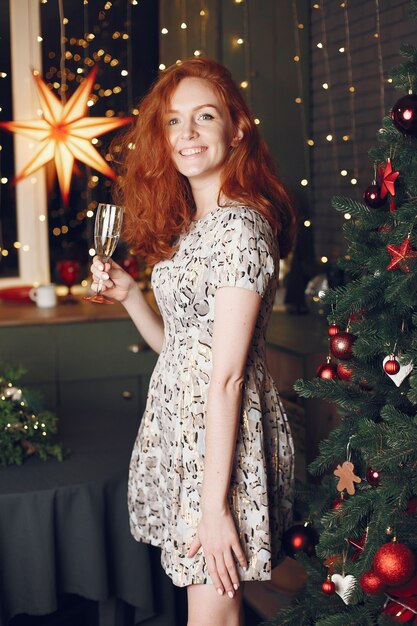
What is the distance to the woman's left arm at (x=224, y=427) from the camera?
5.20 feet

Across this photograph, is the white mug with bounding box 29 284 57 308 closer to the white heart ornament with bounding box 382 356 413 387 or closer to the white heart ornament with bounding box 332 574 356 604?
the white heart ornament with bounding box 332 574 356 604

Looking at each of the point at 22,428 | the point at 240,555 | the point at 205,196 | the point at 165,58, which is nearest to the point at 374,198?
the point at 205,196

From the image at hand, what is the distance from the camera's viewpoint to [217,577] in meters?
1.65

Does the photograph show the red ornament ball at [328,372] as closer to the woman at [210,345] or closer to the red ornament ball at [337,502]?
the woman at [210,345]

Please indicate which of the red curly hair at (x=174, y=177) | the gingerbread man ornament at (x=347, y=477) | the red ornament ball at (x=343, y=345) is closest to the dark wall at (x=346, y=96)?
the red curly hair at (x=174, y=177)

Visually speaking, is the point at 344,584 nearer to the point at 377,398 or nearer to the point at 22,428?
the point at 377,398

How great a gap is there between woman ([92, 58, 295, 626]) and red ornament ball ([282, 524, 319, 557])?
0.04 meters

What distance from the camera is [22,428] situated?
223cm

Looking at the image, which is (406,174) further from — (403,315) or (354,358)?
(354,358)

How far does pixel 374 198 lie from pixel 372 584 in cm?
77

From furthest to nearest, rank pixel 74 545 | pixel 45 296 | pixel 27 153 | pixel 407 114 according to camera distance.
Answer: pixel 27 153 → pixel 45 296 → pixel 74 545 → pixel 407 114

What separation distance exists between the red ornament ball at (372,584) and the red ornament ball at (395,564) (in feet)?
0.12

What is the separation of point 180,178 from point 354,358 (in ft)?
2.12

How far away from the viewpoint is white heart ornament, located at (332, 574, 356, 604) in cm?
163
